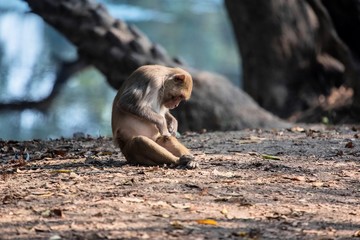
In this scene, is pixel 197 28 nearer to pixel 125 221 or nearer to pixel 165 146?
pixel 165 146

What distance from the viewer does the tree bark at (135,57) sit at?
1505 cm

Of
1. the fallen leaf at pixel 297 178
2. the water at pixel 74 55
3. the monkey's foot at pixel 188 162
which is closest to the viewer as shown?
the fallen leaf at pixel 297 178

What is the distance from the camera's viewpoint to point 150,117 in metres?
7.14

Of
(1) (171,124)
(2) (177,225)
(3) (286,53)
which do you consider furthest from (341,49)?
(2) (177,225)

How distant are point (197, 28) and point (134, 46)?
20.4m

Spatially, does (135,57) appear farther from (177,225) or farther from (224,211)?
(177,225)

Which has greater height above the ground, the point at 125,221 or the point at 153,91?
the point at 153,91

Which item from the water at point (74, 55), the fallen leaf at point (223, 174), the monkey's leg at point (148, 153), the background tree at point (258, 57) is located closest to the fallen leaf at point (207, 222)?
the fallen leaf at point (223, 174)

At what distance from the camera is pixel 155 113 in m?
7.21

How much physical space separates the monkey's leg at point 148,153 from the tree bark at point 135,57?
7954 millimetres

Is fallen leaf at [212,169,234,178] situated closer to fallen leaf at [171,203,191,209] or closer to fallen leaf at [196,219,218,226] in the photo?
fallen leaf at [171,203,191,209]

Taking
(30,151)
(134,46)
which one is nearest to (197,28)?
(134,46)

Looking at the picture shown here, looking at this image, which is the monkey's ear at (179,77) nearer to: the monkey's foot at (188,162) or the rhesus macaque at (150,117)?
the rhesus macaque at (150,117)

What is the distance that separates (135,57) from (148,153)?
8.28 metres
